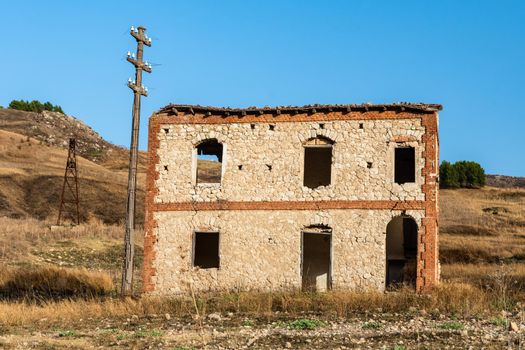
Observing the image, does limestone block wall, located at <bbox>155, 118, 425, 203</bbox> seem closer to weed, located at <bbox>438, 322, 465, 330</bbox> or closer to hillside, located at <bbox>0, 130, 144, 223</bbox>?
weed, located at <bbox>438, 322, 465, 330</bbox>

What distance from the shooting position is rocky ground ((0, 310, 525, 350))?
13781mm

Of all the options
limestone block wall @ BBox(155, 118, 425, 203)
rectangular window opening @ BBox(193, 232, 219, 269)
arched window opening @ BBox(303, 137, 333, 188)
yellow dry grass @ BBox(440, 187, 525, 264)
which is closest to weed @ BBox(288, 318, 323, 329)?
limestone block wall @ BBox(155, 118, 425, 203)

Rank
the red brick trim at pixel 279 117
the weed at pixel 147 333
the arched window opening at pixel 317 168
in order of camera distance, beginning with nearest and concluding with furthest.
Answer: the weed at pixel 147 333
the red brick trim at pixel 279 117
the arched window opening at pixel 317 168

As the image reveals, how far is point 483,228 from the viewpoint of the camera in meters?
44.1

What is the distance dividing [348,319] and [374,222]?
5.23 meters

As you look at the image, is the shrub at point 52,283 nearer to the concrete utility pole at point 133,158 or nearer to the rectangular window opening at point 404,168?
the concrete utility pole at point 133,158

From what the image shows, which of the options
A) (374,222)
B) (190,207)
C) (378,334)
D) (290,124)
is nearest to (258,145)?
(290,124)

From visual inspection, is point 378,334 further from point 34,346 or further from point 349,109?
point 349,109

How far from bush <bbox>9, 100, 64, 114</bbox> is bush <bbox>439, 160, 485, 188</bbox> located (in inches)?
2072

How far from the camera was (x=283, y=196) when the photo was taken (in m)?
23.2

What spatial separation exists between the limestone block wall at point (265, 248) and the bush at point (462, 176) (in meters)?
48.3

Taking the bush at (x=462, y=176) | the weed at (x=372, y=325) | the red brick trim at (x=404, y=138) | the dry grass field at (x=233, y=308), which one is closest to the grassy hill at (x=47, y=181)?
the dry grass field at (x=233, y=308)

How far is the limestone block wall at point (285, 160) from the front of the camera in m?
22.7

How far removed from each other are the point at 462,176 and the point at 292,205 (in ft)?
163
